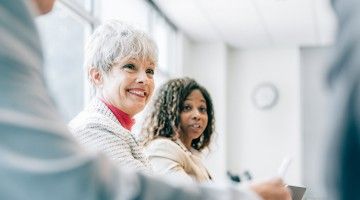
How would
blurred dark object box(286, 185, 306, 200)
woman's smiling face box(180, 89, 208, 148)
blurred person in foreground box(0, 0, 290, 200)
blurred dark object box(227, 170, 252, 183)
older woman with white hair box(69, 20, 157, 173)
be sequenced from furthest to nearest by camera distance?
1. blurred dark object box(227, 170, 252, 183)
2. woman's smiling face box(180, 89, 208, 148)
3. older woman with white hair box(69, 20, 157, 173)
4. blurred dark object box(286, 185, 306, 200)
5. blurred person in foreground box(0, 0, 290, 200)

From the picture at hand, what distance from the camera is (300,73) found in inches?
291

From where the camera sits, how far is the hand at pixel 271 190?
0.70 m

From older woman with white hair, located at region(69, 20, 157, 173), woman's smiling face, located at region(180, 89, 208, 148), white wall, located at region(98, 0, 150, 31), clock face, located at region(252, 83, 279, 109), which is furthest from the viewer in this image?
clock face, located at region(252, 83, 279, 109)

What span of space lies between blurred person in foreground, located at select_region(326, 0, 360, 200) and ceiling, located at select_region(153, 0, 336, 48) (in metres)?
5.03

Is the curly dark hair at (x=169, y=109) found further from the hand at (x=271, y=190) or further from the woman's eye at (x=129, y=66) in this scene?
the hand at (x=271, y=190)

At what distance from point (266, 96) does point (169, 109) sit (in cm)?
504

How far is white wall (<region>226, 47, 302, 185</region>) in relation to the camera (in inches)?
289

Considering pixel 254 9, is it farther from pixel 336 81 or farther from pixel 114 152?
pixel 336 81

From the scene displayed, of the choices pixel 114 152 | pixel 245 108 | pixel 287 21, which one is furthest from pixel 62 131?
pixel 245 108

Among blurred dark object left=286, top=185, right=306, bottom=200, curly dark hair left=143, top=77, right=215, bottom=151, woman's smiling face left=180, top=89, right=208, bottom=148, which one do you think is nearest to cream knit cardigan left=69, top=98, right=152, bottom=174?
blurred dark object left=286, top=185, right=306, bottom=200

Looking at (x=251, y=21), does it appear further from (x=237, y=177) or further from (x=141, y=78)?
(x=141, y=78)

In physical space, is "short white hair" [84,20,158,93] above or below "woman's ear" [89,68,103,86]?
above

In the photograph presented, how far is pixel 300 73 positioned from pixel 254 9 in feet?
5.85

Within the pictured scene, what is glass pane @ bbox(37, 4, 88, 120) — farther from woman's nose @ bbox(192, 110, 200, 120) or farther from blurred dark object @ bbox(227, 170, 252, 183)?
woman's nose @ bbox(192, 110, 200, 120)
